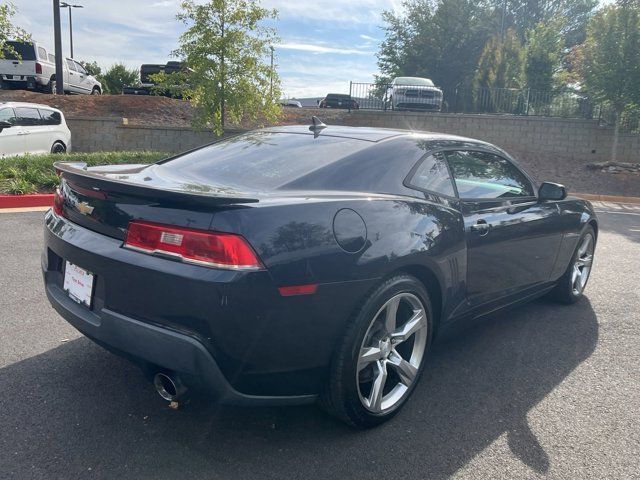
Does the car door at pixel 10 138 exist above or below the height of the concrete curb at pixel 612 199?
above

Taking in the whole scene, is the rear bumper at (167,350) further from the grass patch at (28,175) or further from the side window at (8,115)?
the side window at (8,115)

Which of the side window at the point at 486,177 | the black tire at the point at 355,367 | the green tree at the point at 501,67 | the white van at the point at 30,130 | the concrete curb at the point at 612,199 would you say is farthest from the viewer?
the green tree at the point at 501,67

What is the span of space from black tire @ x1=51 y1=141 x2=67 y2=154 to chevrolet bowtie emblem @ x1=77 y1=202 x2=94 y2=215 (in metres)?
12.1

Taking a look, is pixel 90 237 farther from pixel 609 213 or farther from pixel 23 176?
pixel 609 213

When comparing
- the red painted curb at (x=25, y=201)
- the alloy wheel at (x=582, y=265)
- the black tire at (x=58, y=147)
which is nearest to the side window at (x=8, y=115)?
the black tire at (x=58, y=147)

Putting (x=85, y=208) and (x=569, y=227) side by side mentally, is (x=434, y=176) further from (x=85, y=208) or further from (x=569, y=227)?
(x=85, y=208)

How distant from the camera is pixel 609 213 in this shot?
38.4 ft

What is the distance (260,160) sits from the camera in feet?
10.7

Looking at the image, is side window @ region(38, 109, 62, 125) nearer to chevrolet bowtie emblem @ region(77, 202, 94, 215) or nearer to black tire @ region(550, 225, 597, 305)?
chevrolet bowtie emblem @ region(77, 202, 94, 215)

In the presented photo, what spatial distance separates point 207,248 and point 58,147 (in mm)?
13184

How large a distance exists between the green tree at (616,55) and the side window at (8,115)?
52.7 ft

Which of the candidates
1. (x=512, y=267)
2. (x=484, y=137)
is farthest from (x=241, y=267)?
(x=484, y=137)

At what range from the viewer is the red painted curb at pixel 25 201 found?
28.5 feet

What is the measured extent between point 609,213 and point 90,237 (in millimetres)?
11541
